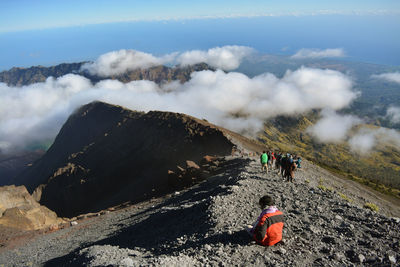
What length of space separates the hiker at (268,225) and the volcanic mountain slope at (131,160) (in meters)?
27.5

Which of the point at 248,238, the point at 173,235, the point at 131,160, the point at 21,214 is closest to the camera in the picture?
the point at 248,238

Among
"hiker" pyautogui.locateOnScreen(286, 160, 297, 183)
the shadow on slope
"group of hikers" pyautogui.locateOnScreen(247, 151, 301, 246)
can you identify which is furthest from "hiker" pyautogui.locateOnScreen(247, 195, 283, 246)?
"hiker" pyautogui.locateOnScreen(286, 160, 297, 183)

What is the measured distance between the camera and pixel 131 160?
64875 mm

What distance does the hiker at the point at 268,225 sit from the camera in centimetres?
906

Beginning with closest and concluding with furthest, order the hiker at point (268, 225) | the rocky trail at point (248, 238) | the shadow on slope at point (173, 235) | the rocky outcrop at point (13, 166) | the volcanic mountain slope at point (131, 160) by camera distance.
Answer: the hiker at point (268, 225), the rocky trail at point (248, 238), the shadow on slope at point (173, 235), the volcanic mountain slope at point (131, 160), the rocky outcrop at point (13, 166)

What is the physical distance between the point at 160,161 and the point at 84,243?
1398 inches

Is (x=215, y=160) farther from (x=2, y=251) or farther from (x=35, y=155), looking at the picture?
(x=35, y=155)

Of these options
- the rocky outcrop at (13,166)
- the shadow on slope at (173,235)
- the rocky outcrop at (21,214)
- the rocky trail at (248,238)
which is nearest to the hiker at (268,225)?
the rocky trail at (248,238)

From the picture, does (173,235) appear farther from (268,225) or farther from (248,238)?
(268,225)

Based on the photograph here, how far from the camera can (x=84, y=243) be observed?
21.5 meters

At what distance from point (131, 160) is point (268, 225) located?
5937 cm

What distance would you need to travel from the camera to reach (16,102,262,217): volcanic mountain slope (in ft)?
170

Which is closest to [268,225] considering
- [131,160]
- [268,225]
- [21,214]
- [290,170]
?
[268,225]

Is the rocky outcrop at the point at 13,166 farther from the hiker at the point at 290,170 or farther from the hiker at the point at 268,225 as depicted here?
the hiker at the point at 268,225
